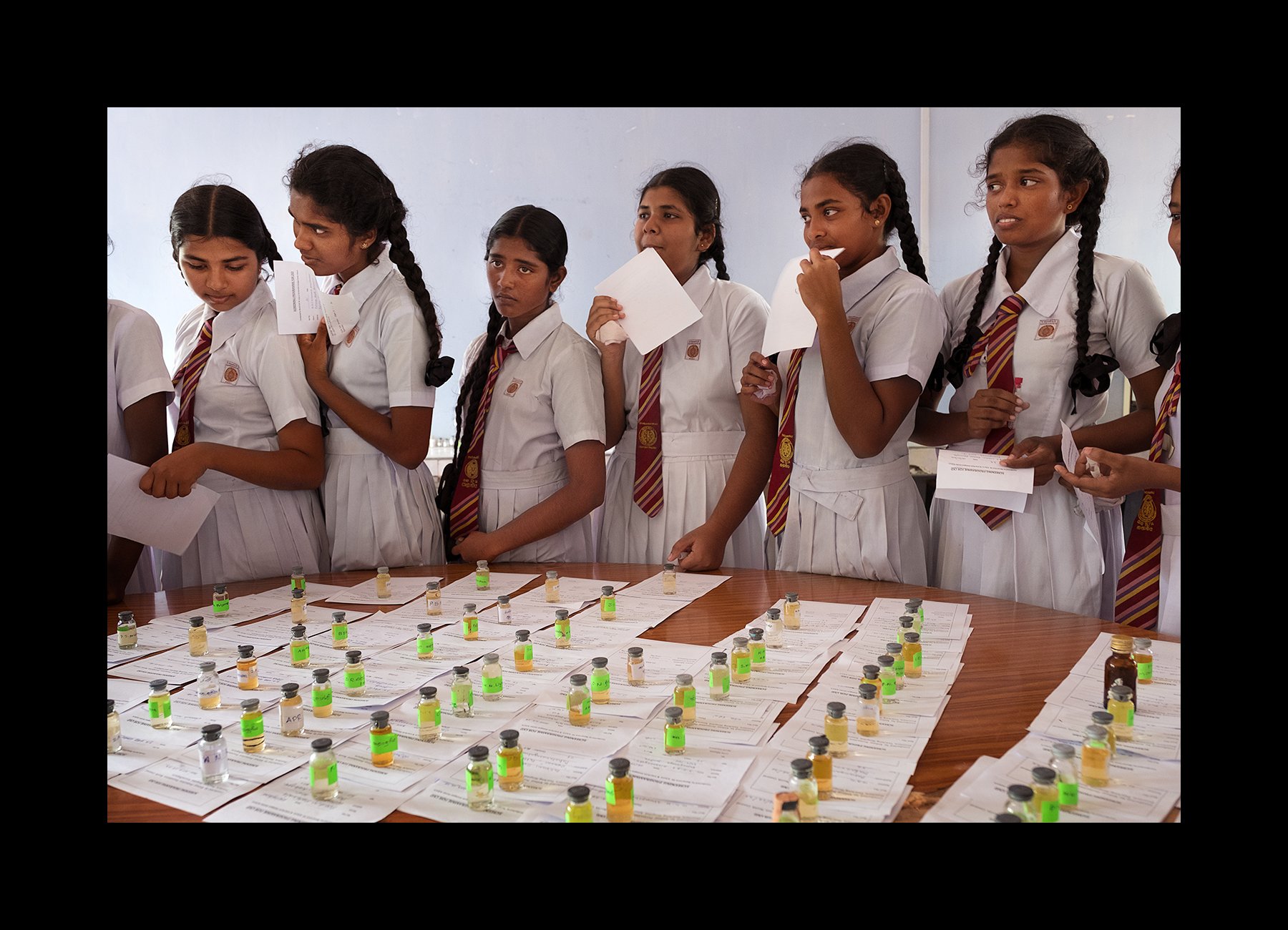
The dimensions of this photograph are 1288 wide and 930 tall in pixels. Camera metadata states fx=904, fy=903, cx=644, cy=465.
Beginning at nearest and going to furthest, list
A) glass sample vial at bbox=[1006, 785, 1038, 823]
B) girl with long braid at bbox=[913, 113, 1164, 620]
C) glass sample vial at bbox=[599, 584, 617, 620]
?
1. glass sample vial at bbox=[1006, 785, 1038, 823]
2. glass sample vial at bbox=[599, 584, 617, 620]
3. girl with long braid at bbox=[913, 113, 1164, 620]

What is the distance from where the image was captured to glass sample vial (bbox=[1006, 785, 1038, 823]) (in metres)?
1.00

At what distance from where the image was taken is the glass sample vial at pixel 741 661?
1511mm

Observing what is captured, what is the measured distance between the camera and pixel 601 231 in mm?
4504

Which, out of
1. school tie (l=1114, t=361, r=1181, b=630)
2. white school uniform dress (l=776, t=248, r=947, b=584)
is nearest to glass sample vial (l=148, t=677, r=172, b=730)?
white school uniform dress (l=776, t=248, r=947, b=584)

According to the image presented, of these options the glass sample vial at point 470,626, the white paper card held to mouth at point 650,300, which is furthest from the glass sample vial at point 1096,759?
the white paper card held to mouth at point 650,300

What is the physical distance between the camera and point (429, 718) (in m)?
1.29

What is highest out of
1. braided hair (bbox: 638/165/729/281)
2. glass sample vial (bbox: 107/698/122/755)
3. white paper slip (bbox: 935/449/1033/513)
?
braided hair (bbox: 638/165/729/281)

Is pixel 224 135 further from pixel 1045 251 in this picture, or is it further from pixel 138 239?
pixel 1045 251

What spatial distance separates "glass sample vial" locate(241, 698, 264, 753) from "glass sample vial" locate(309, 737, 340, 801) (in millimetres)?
177

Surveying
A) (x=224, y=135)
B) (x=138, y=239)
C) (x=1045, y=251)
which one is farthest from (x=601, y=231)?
(x=1045, y=251)

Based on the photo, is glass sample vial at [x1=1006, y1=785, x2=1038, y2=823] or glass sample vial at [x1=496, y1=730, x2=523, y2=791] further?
glass sample vial at [x1=496, y1=730, x2=523, y2=791]

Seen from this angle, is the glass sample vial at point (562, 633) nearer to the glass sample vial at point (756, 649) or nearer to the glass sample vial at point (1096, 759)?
the glass sample vial at point (756, 649)

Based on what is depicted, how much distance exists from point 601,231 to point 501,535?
95.9 inches

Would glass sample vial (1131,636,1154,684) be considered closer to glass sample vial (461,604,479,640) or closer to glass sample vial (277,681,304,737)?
glass sample vial (461,604,479,640)
